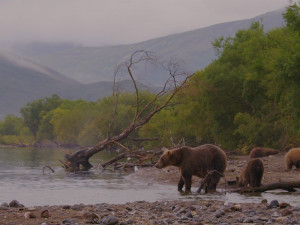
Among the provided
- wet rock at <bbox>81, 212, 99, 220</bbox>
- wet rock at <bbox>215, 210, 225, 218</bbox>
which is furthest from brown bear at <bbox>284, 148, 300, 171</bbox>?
wet rock at <bbox>81, 212, 99, 220</bbox>

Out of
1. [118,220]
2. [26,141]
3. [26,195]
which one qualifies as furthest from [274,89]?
[26,141]

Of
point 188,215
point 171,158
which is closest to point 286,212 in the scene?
point 188,215

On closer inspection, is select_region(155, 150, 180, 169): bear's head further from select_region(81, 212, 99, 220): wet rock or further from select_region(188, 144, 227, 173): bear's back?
select_region(81, 212, 99, 220): wet rock

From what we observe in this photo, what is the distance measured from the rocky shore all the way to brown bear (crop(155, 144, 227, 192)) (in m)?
4.38

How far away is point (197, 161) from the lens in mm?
18406

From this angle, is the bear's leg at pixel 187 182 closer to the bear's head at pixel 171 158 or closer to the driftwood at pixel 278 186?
the bear's head at pixel 171 158

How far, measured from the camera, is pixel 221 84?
44812 millimetres


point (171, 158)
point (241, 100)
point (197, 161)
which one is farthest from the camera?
point (241, 100)

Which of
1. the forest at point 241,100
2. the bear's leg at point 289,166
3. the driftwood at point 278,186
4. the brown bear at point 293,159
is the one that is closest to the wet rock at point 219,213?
the driftwood at point 278,186

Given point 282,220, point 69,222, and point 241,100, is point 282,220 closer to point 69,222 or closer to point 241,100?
point 69,222

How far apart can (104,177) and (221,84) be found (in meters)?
19.8

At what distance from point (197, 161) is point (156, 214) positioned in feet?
20.3

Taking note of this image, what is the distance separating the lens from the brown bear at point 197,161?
60.4ft

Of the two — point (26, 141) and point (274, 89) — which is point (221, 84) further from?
point (26, 141)
